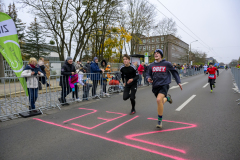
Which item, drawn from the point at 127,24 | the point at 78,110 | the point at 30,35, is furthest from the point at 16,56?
the point at 30,35

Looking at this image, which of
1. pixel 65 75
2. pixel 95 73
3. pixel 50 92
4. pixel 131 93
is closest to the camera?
pixel 131 93

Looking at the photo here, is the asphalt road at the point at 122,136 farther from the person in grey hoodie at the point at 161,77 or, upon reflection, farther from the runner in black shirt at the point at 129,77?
the person in grey hoodie at the point at 161,77

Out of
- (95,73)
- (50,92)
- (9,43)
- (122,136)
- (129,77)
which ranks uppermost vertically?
(9,43)

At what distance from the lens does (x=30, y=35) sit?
92.8 ft

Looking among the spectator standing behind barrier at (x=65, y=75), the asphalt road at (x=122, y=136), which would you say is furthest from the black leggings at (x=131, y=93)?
the spectator standing behind barrier at (x=65, y=75)

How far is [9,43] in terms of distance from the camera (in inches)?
199

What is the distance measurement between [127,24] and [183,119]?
2543cm

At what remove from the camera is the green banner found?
193 inches

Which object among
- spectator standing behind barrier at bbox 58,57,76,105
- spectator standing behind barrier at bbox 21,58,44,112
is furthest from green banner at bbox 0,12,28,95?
spectator standing behind barrier at bbox 58,57,76,105

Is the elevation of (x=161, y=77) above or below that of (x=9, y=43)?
below

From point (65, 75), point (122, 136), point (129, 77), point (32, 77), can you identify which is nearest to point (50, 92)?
point (65, 75)

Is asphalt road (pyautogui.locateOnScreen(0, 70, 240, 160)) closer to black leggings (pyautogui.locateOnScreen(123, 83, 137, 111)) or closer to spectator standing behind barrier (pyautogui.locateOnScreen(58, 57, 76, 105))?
black leggings (pyautogui.locateOnScreen(123, 83, 137, 111))

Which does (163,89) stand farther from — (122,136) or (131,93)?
(122,136)

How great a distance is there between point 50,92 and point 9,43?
2.11 m
